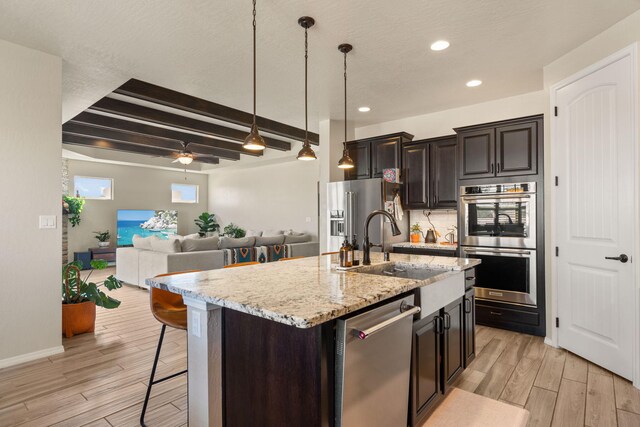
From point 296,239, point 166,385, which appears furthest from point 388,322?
point 296,239

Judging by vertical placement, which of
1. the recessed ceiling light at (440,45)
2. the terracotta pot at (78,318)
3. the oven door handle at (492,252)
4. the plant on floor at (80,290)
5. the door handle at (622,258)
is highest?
the recessed ceiling light at (440,45)

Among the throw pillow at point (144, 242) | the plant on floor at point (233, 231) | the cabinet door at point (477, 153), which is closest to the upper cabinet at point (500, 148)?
the cabinet door at point (477, 153)

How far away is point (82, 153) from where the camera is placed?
8.28 metres

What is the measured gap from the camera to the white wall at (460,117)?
4258mm

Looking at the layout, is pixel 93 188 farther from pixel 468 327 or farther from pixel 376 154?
pixel 468 327

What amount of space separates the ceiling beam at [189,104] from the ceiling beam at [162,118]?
0.96 meters

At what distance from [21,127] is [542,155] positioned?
16.3ft

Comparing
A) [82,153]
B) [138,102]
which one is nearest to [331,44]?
[138,102]

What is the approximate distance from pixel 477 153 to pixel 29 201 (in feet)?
15.0

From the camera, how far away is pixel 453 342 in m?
2.24

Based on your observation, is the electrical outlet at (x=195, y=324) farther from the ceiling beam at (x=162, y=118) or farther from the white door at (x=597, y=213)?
the ceiling beam at (x=162, y=118)

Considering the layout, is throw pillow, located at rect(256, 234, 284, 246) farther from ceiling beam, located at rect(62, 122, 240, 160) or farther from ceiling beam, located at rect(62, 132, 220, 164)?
ceiling beam, located at rect(62, 132, 220, 164)

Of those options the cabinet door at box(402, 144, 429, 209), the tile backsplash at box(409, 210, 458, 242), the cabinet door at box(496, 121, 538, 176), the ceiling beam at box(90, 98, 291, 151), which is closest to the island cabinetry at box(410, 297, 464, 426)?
Result: the cabinet door at box(496, 121, 538, 176)

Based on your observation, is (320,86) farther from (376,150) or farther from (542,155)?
(542,155)
